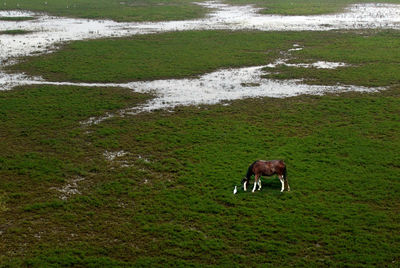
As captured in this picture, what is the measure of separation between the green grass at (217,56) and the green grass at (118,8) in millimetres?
13858

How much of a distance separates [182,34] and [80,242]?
35703 mm

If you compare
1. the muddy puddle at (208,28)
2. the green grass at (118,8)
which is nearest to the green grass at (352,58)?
the muddy puddle at (208,28)

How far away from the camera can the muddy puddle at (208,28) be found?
27906 mm

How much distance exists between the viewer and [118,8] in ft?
217

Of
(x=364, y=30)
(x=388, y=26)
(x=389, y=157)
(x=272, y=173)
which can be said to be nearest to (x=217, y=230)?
(x=272, y=173)

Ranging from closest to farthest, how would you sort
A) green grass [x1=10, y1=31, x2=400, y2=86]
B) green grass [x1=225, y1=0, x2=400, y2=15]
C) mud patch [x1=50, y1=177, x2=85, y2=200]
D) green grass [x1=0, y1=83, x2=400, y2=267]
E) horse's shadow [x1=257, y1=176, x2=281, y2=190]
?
green grass [x1=0, y1=83, x2=400, y2=267]
mud patch [x1=50, y1=177, x2=85, y2=200]
horse's shadow [x1=257, y1=176, x2=281, y2=190]
green grass [x1=10, y1=31, x2=400, y2=86]
green grass [x1=225, y1=0, x2=400, y2=15]

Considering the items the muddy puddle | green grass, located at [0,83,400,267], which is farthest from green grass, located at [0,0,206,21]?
green grass, located at [0,83,400,267]

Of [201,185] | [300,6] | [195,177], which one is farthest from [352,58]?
[300,6]

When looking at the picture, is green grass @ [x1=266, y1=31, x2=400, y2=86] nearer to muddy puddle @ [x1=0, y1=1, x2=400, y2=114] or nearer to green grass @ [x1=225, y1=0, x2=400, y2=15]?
muddy puddle @ [x1=0, y1=1, x2=400, y2=114]

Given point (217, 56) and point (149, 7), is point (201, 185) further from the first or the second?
point (149, 7)

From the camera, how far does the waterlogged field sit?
42.8ft

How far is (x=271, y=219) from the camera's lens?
47.2 ft

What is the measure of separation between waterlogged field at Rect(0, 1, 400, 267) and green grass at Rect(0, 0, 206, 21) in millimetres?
28758

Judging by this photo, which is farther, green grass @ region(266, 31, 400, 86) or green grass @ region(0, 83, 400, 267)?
green grass @ region(266, 31, 400, 86)
